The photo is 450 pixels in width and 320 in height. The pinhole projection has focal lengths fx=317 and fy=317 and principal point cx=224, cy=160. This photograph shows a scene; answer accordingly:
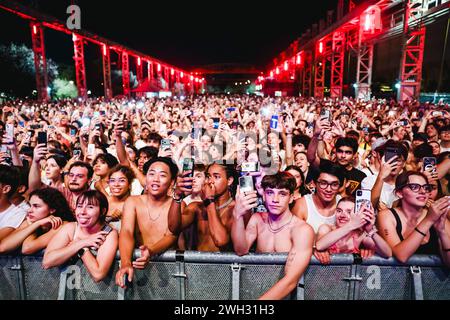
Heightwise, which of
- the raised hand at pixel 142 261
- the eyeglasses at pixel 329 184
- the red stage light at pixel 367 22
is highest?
the red stage light at pixel 367 22

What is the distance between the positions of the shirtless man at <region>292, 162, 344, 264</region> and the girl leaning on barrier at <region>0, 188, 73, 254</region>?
2404mm

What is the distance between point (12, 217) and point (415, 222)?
156 inches

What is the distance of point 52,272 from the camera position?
260 cm

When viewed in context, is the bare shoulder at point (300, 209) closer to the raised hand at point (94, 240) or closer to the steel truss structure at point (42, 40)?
the raised hand at point (94, 240)

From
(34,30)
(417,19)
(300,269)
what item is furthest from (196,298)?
(34,30)

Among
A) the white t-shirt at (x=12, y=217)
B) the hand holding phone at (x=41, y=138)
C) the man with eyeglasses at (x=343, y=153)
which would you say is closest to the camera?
the white t-shirt at (x=12, y=217)

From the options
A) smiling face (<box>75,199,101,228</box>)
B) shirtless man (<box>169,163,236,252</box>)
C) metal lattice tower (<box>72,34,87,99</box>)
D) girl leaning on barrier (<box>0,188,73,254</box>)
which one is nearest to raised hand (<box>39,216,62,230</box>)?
girl leaning on barrier (<box>0,188,73,254</box>)

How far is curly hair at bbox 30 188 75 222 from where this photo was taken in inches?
120

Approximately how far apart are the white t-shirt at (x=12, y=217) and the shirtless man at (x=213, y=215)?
1588 mm

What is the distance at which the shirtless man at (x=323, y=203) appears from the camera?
3344 mm

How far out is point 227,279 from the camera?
2535 mm

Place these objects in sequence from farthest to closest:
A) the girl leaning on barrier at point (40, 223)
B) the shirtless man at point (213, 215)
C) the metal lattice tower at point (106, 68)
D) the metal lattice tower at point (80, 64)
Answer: the metal lattice tower at point (106, 68)
the metal lattice tower at point (80, 64)
the shirtless man at point (213, 215)
the girl leaning on barrier at point (40, 223)

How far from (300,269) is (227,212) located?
1174mm

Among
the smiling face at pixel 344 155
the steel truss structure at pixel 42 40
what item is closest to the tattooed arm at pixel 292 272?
the smiling face at pixel 344 155
